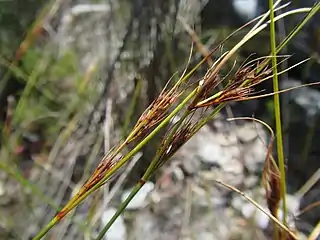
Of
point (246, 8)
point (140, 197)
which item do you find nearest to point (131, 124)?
point (140, 197)

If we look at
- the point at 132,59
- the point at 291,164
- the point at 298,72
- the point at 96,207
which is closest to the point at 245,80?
the point at 96,207

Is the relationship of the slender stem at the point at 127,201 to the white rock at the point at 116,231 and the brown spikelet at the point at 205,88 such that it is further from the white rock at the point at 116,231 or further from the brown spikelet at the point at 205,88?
the white rock at the point at 116,231

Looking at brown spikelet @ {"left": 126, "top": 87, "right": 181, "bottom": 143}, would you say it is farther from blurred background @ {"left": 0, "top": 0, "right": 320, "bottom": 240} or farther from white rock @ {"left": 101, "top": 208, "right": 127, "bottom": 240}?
white rock @ {"left": 101, "top": 208, "right": 127, "bottom": 240}

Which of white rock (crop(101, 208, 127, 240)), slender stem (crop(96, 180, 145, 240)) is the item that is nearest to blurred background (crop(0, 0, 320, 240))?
white rock (crop(101, 208, 127, 240))

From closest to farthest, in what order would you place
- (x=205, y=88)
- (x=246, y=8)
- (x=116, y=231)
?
1. (x=205, y=88)
2. (x=116, y=231)
3. (x=246, y=8)

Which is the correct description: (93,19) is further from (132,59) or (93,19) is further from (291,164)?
(291,164)

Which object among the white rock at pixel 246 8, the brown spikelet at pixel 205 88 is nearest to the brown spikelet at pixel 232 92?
the brown spikelet at pixel 205 88

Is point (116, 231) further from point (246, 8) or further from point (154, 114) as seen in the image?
point (246, 8)
